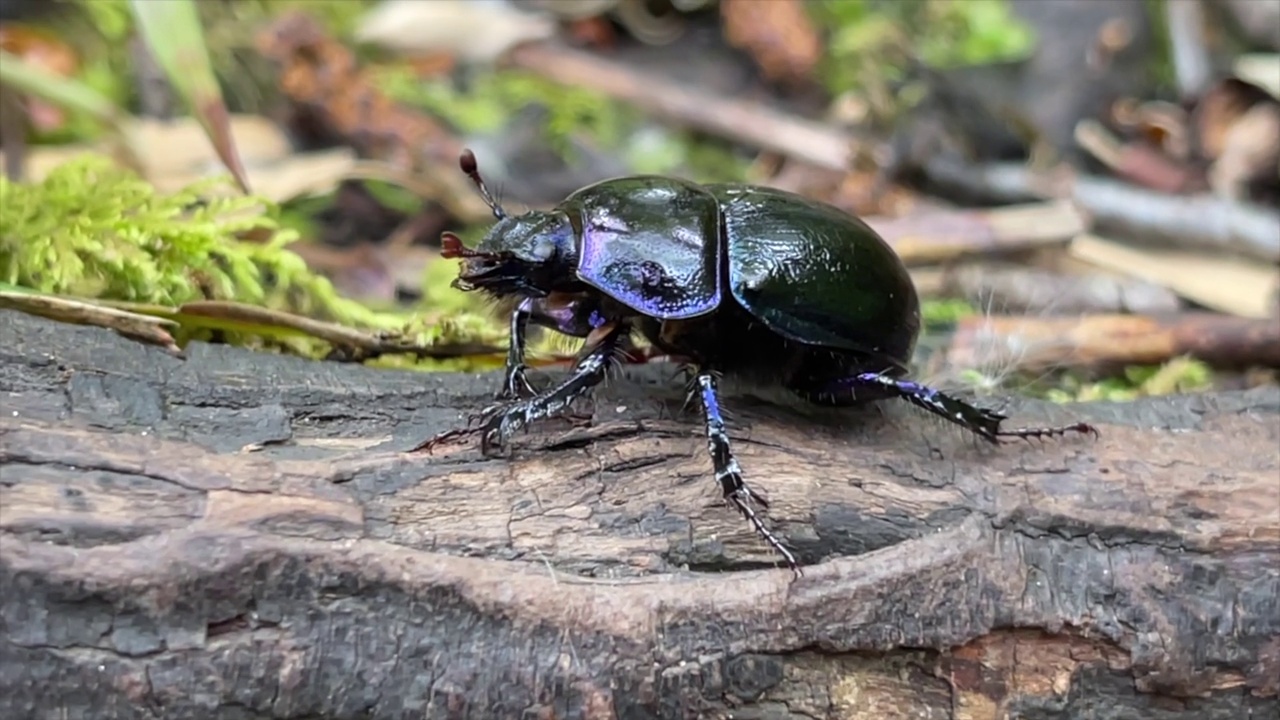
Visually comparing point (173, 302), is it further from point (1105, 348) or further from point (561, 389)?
point (1105, 348)

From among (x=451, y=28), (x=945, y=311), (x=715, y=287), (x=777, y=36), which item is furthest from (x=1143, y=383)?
(x=451, y=28)

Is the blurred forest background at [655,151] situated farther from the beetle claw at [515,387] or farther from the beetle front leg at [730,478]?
the beetle front leg at [730,478]

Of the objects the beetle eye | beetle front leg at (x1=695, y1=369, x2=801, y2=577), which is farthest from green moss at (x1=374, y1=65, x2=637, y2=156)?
beetle front leg at (x1=695, y1=369, x2=801, y2=577)

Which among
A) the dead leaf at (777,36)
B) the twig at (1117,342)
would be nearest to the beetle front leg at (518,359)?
the twig at (1117,342)

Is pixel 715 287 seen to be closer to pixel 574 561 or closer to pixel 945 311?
pixel 574 561

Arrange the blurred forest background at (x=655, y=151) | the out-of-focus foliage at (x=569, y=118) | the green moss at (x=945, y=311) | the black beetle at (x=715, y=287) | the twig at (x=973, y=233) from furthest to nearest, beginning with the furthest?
the out-of-focus foliage at (x=569, y=118) → the twig at (x=973, y=233) → the green moss at (x=945, y=311) → the blurred forest background at (x=655, y=151) → the black beetle at (x=715, y=287)

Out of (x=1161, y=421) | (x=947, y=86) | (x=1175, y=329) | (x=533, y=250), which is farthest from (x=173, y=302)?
(x=947, y=86)
